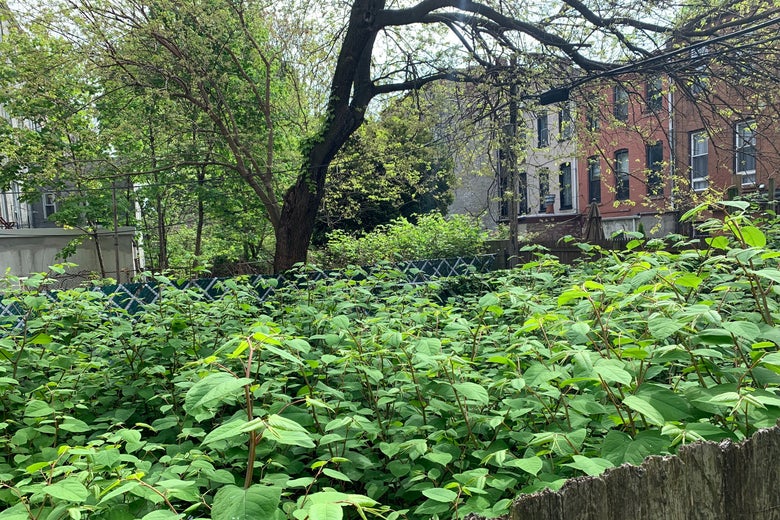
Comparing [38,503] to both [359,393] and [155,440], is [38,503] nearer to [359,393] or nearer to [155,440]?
[155,440]

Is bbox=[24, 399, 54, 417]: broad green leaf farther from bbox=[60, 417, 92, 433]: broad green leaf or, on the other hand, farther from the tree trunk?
the tree trunk

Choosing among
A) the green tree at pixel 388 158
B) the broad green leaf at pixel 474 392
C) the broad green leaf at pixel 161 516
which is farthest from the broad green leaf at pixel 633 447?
the green tree at pixel 388 158

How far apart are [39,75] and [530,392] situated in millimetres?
10471

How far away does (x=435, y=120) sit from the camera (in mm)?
10508

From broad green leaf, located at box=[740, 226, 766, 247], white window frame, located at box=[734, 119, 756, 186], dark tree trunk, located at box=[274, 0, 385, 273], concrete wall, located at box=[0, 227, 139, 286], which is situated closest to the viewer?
broad green leaf, located at box=[740, 226, 766, 247]

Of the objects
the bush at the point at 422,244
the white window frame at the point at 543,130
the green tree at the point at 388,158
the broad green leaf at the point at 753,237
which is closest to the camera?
the broad green leaf at the point at 753,237

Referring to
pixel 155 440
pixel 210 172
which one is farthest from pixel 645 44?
pixel 210 172

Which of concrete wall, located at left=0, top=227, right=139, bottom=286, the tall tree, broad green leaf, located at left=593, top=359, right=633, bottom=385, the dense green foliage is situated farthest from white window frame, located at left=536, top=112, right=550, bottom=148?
concrete wall, located at left=0, top=227, right=139, bottom=286

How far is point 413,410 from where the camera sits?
7.39 ft

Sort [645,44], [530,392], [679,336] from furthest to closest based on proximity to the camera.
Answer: [645,44] < [530,392] < [679,336]

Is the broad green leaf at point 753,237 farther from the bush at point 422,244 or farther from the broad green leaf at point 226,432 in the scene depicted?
the bush at point 422,244

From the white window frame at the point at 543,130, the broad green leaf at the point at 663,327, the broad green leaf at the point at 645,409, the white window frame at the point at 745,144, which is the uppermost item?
the white window frame at the point at 543,130

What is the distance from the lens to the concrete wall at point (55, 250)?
14.3 meters

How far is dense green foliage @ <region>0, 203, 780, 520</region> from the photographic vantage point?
142 centimetres
